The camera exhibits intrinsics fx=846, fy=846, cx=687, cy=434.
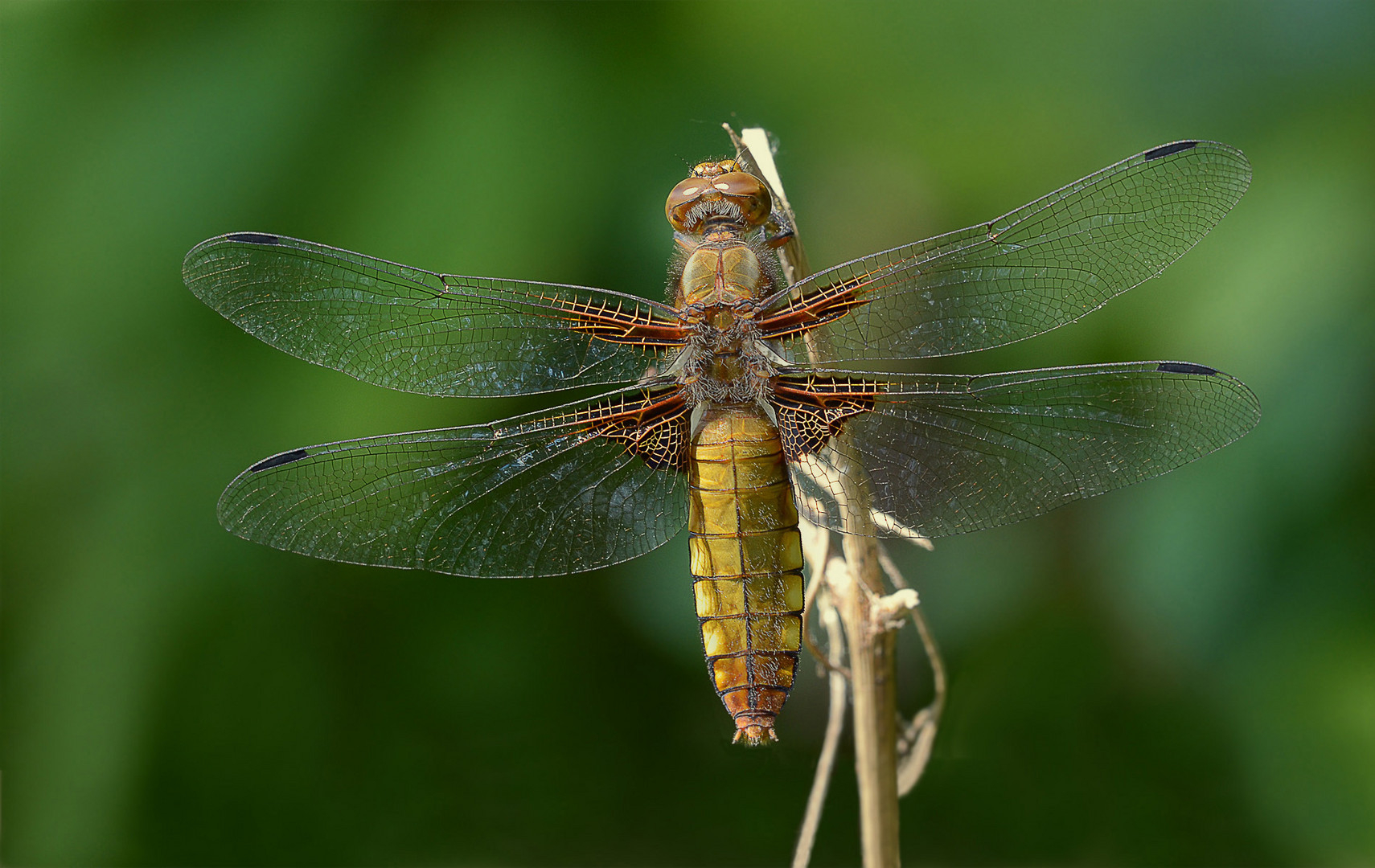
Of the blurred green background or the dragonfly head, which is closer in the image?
the dragonfly head

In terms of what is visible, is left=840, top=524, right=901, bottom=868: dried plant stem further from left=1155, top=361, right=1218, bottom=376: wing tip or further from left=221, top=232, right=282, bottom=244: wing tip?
left=221, top=232, right=282, bottom=244: wing tip

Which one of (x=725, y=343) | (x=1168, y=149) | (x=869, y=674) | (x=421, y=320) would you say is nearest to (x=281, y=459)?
(x=421, y=320)

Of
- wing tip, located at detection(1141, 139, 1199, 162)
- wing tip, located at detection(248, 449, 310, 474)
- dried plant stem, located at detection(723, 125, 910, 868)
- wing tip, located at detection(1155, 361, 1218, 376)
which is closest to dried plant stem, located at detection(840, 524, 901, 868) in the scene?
dried plant stem, located at detection(723, 125, 910, 868)

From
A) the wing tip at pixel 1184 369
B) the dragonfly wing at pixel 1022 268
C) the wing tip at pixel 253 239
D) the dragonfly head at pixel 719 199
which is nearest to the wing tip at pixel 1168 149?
the dragonfly wing at pixel 1022 268

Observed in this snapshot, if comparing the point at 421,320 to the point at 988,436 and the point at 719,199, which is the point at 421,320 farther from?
the point at 988,436

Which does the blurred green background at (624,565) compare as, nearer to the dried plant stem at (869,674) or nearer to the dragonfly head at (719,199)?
the dragonfly head at (719,199)
